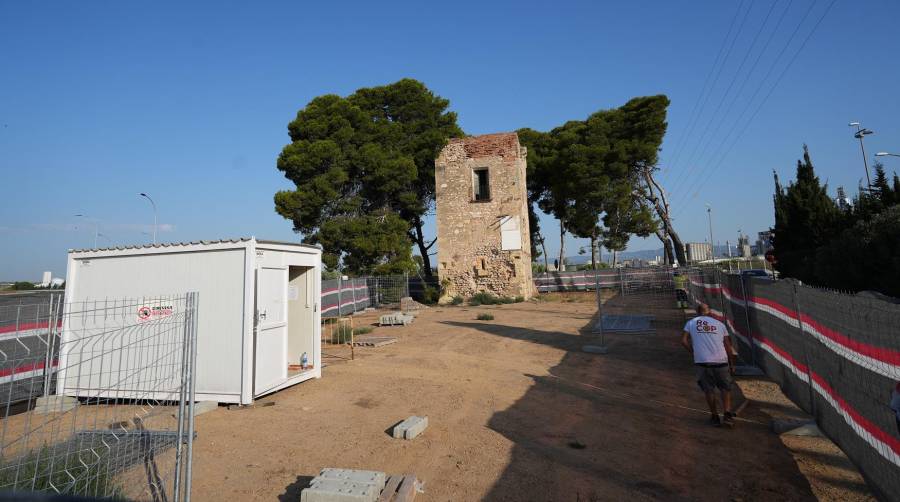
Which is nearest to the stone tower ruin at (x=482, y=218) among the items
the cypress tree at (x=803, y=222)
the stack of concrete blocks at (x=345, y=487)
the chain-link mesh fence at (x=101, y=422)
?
the cypress tree at (x=803, y=222)

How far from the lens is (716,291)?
10273 mm

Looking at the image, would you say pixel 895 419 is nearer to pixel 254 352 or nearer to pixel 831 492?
pixel 831 492

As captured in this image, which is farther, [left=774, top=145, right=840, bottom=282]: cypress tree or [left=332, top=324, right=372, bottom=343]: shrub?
[left=774, top=145, right=840, bottom=282]: cypress tree

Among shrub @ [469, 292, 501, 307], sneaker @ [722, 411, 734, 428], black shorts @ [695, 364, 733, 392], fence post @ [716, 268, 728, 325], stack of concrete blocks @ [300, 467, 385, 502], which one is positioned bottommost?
sneaker @ [722, 411, 734, 428]

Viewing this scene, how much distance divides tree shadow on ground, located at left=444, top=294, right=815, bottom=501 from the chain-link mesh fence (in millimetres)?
2897

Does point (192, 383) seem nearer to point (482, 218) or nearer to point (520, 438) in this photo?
point (520, 438)

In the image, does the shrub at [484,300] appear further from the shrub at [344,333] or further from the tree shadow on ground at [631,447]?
the tree shadow on ground at [631,447]

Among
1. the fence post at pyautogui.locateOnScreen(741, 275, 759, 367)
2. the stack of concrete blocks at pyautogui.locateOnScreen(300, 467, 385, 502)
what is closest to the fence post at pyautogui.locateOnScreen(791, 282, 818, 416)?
the fence post at pyautogui.locateOnScreen(741, 275, 759, 367)

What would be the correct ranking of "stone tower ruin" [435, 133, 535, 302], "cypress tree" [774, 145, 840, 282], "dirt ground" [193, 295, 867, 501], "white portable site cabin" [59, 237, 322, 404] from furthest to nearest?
"stone tower ruin" [435, 133, 535, 302]
"cypress tree" [774, 145, 840, 282]
"white portable site cabin" [59, 237, 322, 404]
"dirt ground" [193, 295, 867, 501]

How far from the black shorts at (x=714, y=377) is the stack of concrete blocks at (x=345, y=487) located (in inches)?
160

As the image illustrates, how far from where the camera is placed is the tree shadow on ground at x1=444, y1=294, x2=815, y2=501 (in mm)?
3605

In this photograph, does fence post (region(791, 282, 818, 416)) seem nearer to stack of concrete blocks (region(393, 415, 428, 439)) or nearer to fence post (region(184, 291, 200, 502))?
stack of concrete blocks (region(393, 415, 428, 439))

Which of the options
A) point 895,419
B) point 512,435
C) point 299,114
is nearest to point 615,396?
point 512,435

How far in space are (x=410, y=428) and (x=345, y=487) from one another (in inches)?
62.5
